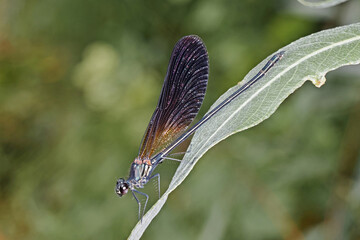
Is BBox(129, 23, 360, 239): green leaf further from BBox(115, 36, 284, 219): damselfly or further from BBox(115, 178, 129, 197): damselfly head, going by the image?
BBox(115, 178, 129, 197): damselfly head

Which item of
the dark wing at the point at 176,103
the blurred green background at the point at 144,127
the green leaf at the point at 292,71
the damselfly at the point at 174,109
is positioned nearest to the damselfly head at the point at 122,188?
the damselfly at the point at 174,109

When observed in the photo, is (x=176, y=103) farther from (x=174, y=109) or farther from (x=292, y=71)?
(x=292, y=71)

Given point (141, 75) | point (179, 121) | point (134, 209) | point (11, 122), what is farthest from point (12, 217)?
point (179, 121)

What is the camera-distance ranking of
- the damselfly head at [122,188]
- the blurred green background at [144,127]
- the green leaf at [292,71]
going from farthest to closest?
the blurred green background at [144,127] → the damselfly head at [122,188] → the green leaf at [292,71]

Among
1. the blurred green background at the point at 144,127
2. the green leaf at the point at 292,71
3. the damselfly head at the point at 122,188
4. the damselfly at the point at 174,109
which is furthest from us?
the blurred green background at the point at 144,127

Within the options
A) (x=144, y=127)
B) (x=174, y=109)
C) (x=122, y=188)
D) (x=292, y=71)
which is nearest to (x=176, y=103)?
(x=174, y=109)

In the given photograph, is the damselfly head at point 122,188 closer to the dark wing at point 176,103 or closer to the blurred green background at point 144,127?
the dark wing at point 176,103

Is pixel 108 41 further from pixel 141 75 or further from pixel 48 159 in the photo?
pixel 48 159
